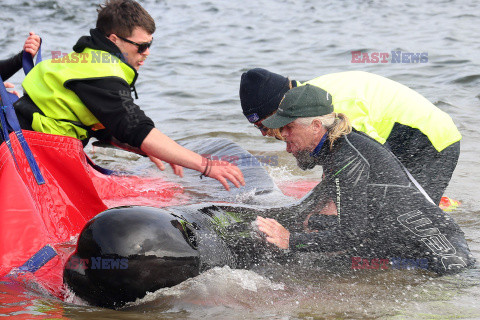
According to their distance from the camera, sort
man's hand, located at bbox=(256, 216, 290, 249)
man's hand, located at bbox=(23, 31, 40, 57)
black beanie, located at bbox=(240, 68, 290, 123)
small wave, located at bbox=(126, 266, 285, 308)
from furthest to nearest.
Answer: man's hand, located at bbox=(23, 31, 40, 57), black beanie, located at bbox=(240, 68, 290, 123), man's hand, located at bbox=(256, 216, 290, 249), small wave, located at bbox=(126, 266, 285, 308)

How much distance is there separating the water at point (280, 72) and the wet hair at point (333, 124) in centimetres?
91

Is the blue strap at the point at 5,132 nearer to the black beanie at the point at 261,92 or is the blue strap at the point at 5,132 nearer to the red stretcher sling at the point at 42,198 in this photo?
the red stretcher sling at the point at 42,198

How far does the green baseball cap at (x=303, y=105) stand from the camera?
4219 mm

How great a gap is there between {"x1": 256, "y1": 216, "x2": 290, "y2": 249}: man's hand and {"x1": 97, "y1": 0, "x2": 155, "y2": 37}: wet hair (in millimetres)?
1872

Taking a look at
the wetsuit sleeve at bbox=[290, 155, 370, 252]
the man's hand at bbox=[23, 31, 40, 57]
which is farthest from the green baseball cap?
the man's hand at bbox=[23, 31, 40, 57]

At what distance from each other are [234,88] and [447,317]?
29.1 ft

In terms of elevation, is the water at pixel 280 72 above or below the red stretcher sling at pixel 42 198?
below

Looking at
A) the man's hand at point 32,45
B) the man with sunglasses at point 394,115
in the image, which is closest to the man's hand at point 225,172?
the man with sunglasses at point 394,115

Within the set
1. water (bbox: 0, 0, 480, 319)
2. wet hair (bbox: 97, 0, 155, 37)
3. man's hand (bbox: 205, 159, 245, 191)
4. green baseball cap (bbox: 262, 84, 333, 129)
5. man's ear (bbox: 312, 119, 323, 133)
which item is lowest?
water (bbox: 0, 0, 480, 319)

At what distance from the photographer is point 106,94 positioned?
4.60 m

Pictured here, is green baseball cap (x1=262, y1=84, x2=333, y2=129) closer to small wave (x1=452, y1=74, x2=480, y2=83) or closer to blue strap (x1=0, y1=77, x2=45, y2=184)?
blue strap (x1=0, y1=77, x2=45, y2=184)

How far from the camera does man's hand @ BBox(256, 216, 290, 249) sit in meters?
4.07

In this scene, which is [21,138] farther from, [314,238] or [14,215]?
[314,238]

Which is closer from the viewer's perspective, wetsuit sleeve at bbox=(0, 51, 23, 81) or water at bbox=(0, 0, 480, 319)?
water at bbox=(0, 0, 480, 319)
